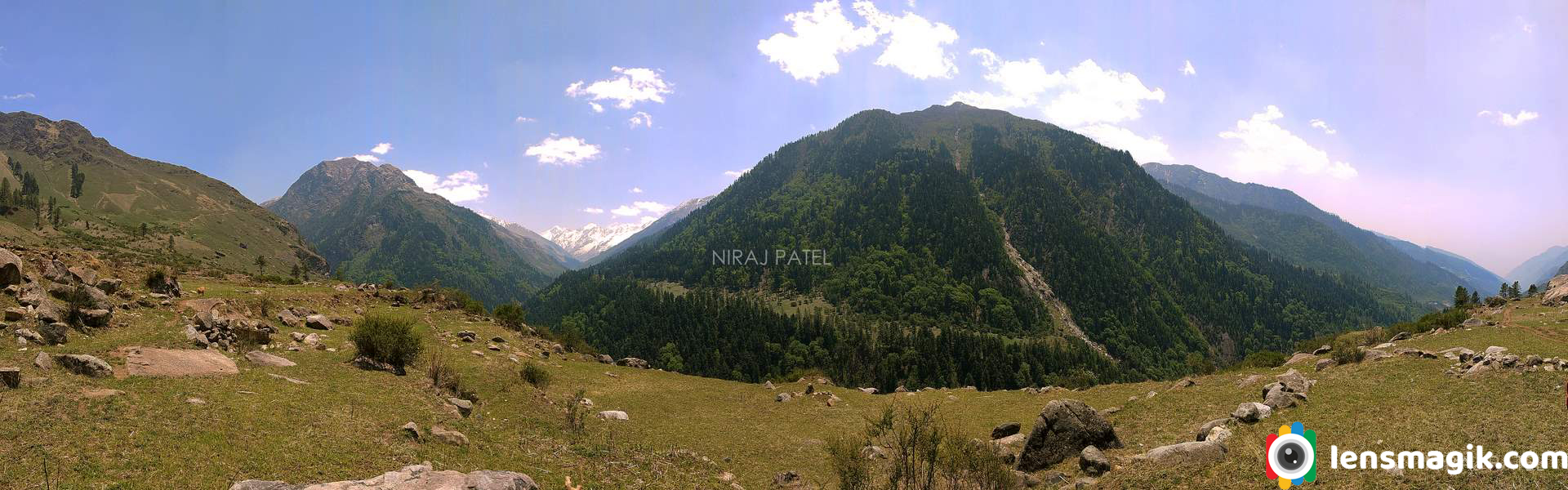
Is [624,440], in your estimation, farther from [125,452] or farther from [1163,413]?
[1163,413]

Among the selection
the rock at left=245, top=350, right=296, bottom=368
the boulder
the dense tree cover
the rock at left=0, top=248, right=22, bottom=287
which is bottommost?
the dense tree cover

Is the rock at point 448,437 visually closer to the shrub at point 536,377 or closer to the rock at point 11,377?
the rock at point 11,377

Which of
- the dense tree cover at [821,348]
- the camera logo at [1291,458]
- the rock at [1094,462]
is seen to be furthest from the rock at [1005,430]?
the dense tree cover at [821,348]

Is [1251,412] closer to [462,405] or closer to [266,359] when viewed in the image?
[462,405]

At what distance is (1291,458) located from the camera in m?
11.6

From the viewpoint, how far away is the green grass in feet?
32.4

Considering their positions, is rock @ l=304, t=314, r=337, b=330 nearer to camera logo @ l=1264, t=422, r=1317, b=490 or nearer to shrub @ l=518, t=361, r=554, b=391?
shrub @ l=518, t=361, r=554, b=391

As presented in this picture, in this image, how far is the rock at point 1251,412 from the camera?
15250 millimetres

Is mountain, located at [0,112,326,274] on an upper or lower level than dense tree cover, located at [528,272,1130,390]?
upper

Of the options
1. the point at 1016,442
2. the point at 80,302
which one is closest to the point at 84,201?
the point at 80,302

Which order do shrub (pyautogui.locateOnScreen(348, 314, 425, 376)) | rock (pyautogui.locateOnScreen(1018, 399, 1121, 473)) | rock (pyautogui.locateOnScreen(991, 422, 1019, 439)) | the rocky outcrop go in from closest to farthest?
the rocky outcrop → rock (pyautogui.locateOnScreen(1018, 399, 1121, 473)) → rock (pyautogui.locateOnScreen(991, 422, 1019, 439)) → shrub (pyautogui.locateOnScreen(348, 314, 425, 376))

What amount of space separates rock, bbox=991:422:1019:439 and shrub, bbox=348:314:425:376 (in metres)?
25.1

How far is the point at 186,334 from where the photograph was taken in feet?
58.1

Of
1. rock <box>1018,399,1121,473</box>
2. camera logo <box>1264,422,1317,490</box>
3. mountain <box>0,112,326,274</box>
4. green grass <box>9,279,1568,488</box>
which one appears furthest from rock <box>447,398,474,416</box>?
mountain <box>0,112,326,274</box>
